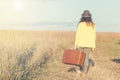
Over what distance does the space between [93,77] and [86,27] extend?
1.58m

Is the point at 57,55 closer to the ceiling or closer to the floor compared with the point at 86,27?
closer to the floor

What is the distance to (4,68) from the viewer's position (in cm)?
920

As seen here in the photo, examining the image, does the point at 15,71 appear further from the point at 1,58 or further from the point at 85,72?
the point at 85,72

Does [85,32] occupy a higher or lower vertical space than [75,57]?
higher

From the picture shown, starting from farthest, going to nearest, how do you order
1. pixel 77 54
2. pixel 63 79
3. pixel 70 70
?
1. pixel 70 70
2. pixel 77 54
3. pixel 63 79

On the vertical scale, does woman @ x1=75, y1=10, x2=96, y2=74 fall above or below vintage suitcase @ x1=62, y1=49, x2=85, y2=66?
above

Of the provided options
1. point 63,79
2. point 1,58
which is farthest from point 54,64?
point 1,58

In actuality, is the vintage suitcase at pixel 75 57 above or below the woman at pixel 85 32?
below

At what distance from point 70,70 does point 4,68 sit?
5.07 meters

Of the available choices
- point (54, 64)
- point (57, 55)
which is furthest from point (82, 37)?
point (57, 55)

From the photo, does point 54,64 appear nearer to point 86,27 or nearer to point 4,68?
point 86,27

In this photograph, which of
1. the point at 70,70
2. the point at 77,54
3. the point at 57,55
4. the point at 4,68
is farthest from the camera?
the point at 57,55

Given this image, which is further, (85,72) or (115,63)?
(115,63)

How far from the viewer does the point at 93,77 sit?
1223cm
